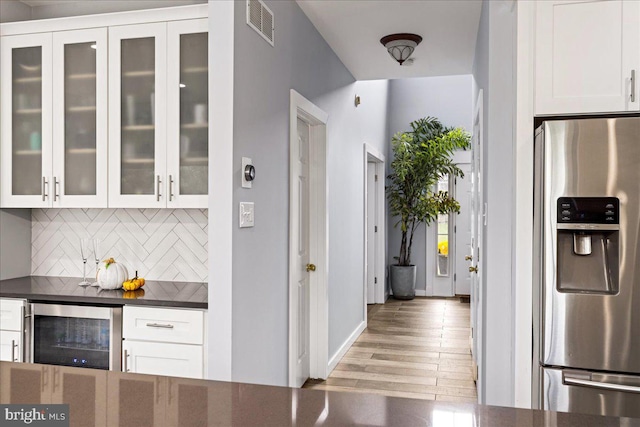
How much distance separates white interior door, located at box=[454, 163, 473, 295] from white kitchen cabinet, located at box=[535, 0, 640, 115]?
563 centimetres

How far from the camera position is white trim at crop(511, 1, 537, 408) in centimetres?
235

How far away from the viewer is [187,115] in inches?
109

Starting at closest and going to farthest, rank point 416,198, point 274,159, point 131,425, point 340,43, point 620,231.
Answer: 1. point 131,425
2. point 620,231
3. point 274,159
4. point 340,43
5. point 416,198

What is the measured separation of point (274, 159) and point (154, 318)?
1.10 m

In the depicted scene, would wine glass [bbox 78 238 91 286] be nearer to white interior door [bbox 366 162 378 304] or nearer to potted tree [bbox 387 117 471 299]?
white interior door [bbox 366 162 378 304]

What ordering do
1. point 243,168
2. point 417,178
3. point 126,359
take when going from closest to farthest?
point 243,168, point 126,359, point 417,178

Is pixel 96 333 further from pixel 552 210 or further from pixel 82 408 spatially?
pixel 552 210

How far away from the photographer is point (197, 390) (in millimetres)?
967

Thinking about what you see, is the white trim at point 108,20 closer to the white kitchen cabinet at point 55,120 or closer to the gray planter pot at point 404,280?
the white kitchen cabinet at point 55,120

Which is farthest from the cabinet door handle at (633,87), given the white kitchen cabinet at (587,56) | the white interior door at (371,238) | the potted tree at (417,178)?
the potted tree at (417,178)

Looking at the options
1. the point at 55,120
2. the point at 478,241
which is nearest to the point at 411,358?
the point at 478,241

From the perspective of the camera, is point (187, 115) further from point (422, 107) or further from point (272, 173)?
point (422, 107)

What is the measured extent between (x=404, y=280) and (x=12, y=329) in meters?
5.73

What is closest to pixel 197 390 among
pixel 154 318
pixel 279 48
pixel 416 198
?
pixel 154 318
